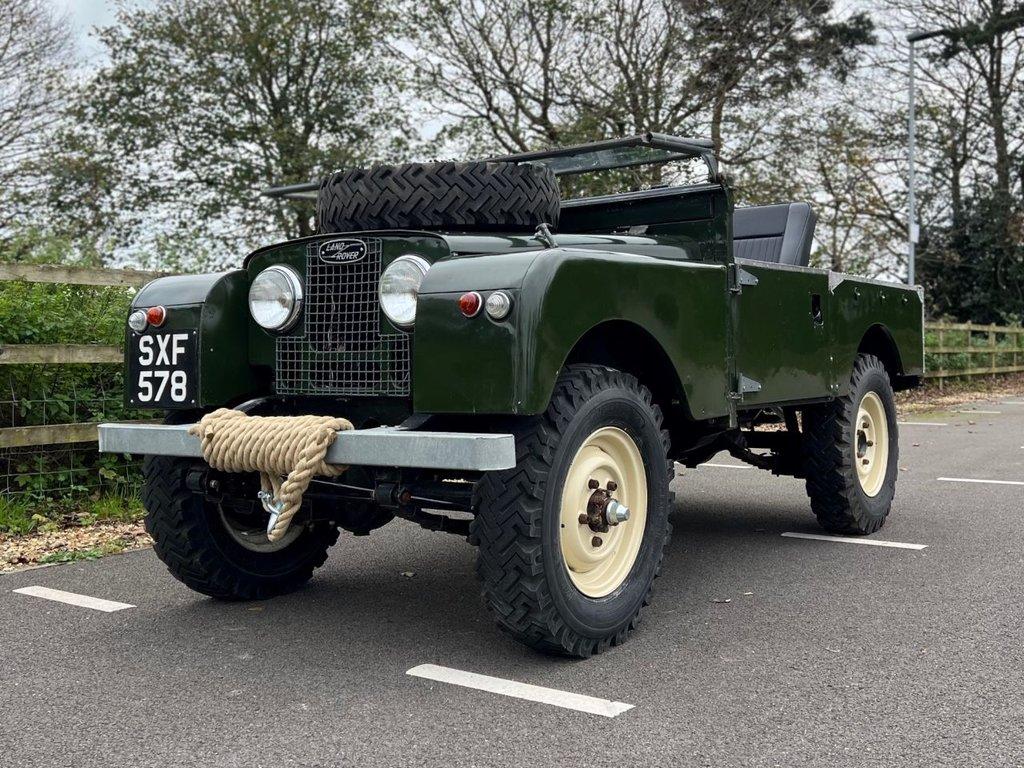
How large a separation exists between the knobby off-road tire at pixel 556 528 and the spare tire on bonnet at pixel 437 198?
0.75m

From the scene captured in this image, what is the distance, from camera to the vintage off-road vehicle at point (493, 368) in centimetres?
313

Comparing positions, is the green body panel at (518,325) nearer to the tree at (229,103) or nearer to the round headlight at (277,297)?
the round headlight at (277,297)

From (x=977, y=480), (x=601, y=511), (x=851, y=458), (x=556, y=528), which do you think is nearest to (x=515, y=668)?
(x=556, y=528)

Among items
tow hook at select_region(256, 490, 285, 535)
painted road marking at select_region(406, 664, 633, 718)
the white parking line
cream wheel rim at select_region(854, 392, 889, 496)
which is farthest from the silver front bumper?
the white parking line

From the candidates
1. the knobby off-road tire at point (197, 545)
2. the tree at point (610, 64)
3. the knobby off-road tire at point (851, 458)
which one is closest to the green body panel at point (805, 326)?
the knobby off-road tire at point (851, 458)

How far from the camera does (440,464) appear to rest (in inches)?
117

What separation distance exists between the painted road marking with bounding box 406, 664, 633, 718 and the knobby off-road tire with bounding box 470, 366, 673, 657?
0.17 metres

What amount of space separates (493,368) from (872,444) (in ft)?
10.9

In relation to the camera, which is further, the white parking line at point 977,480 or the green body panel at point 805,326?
the white parking line at point 977,480

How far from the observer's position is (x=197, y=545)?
396 cm

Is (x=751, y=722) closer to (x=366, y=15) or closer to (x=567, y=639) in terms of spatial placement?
(x=567, y=639)

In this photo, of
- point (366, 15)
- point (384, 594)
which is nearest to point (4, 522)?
point (384, 594)

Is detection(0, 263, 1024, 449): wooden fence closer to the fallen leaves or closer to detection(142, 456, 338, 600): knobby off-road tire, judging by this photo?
the fallen leaves

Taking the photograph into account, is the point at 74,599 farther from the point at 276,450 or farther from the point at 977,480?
the point at 977,480
